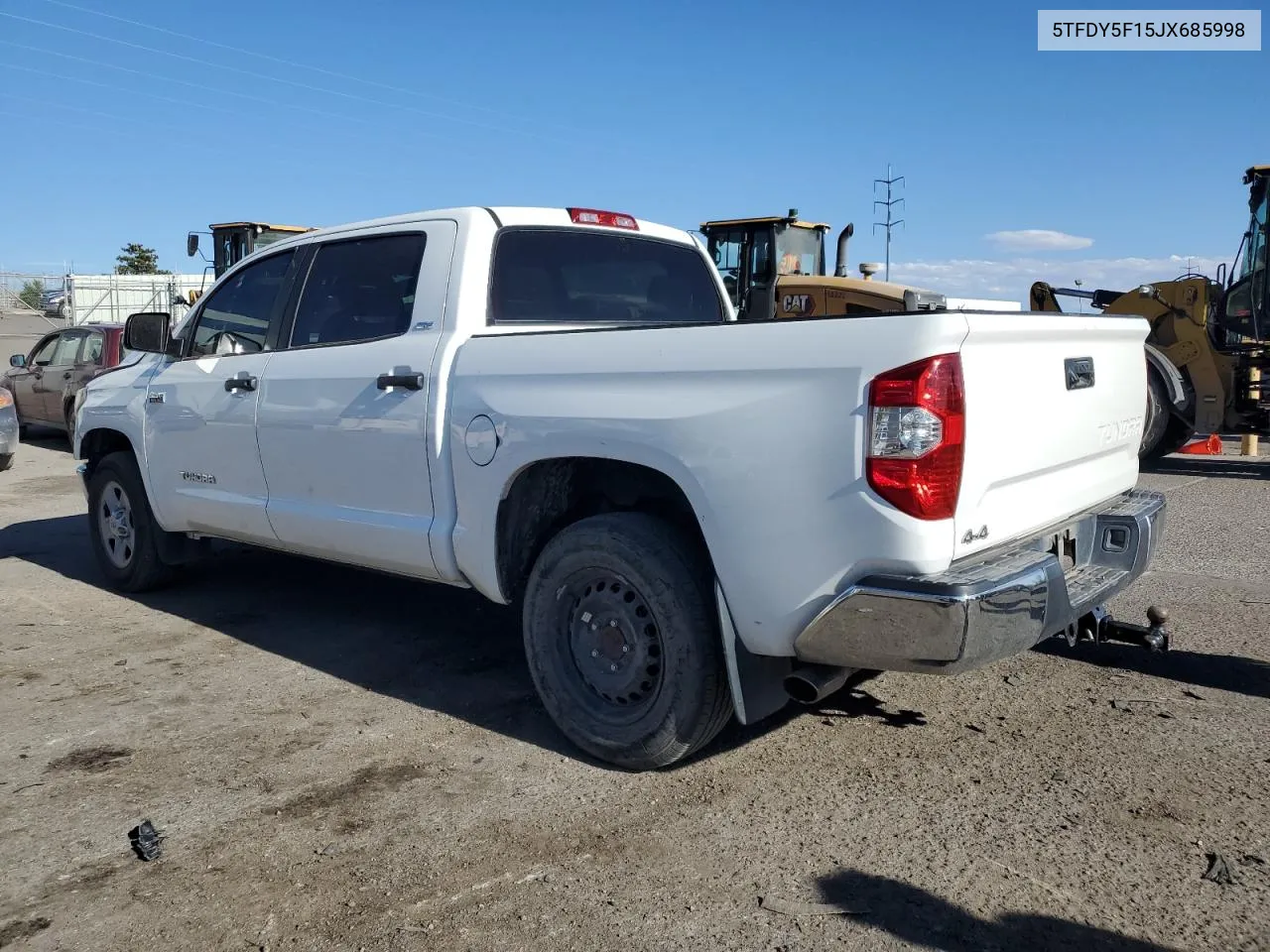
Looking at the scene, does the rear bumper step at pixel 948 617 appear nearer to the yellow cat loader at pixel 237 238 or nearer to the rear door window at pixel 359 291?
Answer: the rear door window at pixel 359 291

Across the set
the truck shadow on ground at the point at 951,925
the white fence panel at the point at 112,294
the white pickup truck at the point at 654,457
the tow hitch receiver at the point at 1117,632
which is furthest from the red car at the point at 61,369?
the white fence panel at the point at 112,294

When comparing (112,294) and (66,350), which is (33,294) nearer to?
(112,294)

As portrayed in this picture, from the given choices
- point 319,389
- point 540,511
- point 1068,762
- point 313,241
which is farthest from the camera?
point 313,241

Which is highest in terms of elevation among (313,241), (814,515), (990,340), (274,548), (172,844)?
(313,241)

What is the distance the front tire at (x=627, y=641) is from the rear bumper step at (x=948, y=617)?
0.44 meters

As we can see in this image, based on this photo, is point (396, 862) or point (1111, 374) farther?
point (1111, 374)

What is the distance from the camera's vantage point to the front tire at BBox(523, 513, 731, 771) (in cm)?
361

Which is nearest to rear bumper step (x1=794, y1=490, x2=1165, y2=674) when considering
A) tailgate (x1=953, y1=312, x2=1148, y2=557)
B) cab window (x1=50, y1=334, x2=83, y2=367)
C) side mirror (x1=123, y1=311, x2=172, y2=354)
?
tailgate (x1=953, y1=312, x2=1148, y2=557)

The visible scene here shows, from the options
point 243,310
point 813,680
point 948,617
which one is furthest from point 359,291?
point 948,617

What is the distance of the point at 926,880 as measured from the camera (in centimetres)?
303

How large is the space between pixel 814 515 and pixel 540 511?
1.38 metres

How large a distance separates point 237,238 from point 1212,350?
16.0 meters

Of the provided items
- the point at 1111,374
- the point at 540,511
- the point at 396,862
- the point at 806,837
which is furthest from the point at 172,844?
the point at 1111,374

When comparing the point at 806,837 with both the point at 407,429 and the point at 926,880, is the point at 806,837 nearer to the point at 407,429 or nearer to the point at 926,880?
the point at 926,880
